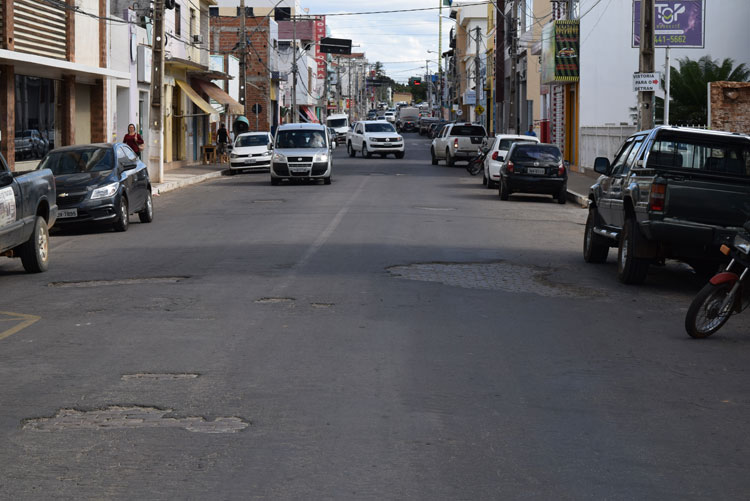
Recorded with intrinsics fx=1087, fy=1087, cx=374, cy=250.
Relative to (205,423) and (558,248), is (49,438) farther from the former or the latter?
(558,248)

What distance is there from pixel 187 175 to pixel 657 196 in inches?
1147

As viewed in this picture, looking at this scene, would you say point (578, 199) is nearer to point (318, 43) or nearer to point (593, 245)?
point (593, 245)

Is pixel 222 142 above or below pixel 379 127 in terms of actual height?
below

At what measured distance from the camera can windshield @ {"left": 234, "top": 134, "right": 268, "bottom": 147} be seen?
1735 inches

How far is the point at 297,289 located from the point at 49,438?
6030mm

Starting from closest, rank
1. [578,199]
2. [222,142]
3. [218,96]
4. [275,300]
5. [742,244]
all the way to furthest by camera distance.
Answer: [742,244]
[275,300]
[578,199]
[222,142]
[218,96]

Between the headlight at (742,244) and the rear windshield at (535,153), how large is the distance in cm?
1831

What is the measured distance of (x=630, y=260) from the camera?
12.8 meters

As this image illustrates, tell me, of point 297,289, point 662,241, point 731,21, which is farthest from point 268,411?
point 731,21

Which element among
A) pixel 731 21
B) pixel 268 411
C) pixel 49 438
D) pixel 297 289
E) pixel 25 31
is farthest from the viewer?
pixel 731 21

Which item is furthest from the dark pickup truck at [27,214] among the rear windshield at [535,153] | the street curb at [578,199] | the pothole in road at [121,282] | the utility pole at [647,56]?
the street curb at [578,199]

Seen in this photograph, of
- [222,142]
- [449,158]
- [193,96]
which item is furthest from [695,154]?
[222,142]

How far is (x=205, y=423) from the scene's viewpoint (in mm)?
6449

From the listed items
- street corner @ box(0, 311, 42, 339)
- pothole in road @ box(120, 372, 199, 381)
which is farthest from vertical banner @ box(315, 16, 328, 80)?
pothole in road @ box(120, 372, 199, 381)
